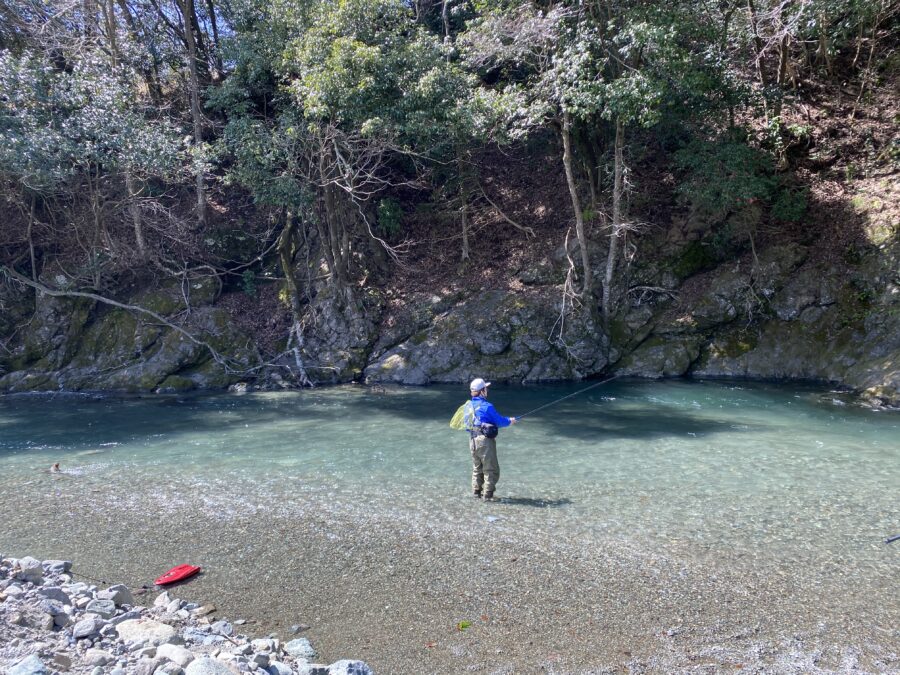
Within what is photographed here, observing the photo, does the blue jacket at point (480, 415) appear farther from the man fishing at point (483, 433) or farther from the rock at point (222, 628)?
the rock at point (222, 628)

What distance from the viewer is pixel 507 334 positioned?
58.3ft

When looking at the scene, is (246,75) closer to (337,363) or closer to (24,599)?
(337,363)

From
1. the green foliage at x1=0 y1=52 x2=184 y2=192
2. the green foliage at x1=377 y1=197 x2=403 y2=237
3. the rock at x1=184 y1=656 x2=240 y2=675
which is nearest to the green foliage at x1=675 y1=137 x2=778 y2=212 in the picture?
the green foliage at x1=377 y1=197 x2=403 y2=237

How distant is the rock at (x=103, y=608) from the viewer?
505 centimetres

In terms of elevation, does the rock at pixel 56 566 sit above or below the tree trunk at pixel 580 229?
below

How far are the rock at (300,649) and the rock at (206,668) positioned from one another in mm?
767

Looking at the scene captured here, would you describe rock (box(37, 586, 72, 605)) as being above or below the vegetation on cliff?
below

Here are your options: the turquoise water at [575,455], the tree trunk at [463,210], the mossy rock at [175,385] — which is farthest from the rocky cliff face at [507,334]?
the tree trunk at [463,210]

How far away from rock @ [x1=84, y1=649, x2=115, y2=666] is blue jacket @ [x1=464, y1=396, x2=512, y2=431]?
4610 millimetres

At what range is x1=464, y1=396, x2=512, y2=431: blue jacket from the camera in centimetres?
785

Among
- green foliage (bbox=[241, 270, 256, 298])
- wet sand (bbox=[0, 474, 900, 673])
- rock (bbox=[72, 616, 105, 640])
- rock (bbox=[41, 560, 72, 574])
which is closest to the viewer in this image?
rock (bbox=[72, 616, 105, 640])

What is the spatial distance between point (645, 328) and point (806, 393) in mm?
4723

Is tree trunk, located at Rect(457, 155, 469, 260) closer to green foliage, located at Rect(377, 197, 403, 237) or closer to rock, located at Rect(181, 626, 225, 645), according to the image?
green foliage, located at Rect(377, 197, 403, 237)

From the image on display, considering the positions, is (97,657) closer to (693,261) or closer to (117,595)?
(117,595)
